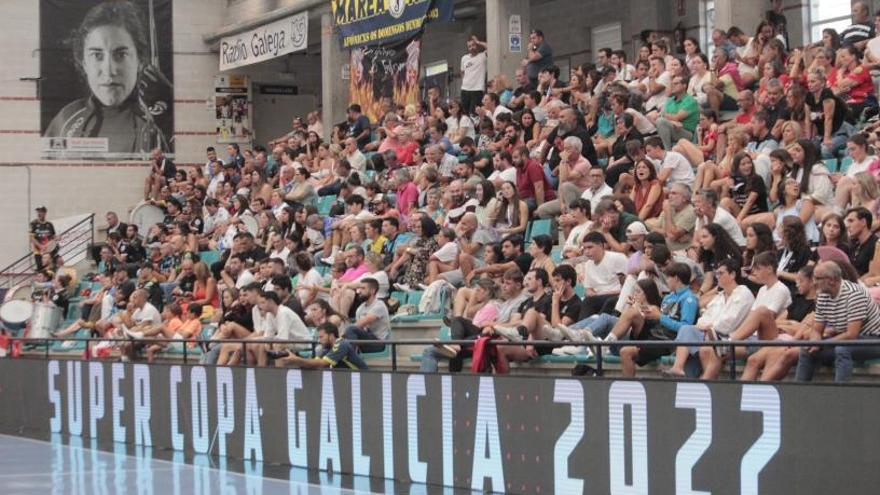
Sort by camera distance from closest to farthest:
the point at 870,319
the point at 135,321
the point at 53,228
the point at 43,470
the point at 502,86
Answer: the point at 870,319 → the point at 43,470 → the point at 135,321 → the point at 502,86 → the point at 53,228

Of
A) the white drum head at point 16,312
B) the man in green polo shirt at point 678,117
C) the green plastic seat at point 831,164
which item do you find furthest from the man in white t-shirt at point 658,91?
the white drum head at point 16,312

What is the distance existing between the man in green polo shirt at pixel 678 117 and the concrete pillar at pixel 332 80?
13.0m

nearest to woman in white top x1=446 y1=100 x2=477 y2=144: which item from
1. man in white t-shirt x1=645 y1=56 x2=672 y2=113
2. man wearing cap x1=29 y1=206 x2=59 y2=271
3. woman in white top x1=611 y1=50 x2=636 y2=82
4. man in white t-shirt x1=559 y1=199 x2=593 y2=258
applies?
woman in white top x1=611 y1=50 x2=636 y2=82

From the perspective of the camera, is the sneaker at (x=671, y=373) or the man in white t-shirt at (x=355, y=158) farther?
the man in white t-shirt at (x=355, y=158)

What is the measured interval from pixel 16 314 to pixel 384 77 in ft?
25.1

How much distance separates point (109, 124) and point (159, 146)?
1216 mm

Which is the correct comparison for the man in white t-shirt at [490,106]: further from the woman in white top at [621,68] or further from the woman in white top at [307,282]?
the woman in white top at [307,282]

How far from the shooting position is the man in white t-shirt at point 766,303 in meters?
11.1

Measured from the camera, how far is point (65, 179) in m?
34.7

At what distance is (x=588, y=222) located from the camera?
16.0m

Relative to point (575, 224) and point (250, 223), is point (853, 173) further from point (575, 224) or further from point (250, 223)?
point (250, 223)

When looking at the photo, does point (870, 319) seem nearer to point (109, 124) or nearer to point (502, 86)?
point (502, 86)

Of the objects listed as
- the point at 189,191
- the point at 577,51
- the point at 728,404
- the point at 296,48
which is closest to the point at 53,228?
the point at 189,191

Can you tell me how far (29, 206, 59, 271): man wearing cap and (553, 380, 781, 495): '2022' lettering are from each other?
22.2m
